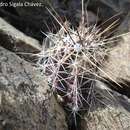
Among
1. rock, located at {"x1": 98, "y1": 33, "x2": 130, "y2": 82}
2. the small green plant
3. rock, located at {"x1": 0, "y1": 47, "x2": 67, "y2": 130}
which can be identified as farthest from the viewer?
rock, located at {"x1": 98, "y1": 33, "x2": 130, "y2": 82}

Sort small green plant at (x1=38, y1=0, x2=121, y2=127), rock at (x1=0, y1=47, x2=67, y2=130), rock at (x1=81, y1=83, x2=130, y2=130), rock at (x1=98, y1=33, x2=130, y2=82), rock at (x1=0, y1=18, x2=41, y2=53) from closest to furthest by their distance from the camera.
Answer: rock at (x1=0, y1=47, x2=67, y2=130)
small green plant at (x1=38, y1=0, x2=121, y2=127)
rock at (x1=81, y1=83, x2=130, y2=130)
rock at (x1=0, y1=18, x2=41, y2=53)
rock at (x1=98, y1=33, x2=130, y2=82)

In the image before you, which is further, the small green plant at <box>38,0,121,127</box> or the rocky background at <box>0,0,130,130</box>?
the small green plant at <box>38,0,121,127</box>

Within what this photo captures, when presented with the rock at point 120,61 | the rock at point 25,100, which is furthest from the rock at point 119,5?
the rock at point 25,100

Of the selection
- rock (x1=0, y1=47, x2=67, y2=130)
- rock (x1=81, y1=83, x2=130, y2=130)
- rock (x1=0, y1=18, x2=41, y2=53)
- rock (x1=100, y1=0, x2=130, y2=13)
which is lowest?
rock (x1=81, y1=83, x2=130, y2=130)

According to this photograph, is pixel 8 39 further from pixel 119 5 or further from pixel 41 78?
pixel 119 5

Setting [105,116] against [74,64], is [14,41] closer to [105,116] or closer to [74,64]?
Answer: [74,64]

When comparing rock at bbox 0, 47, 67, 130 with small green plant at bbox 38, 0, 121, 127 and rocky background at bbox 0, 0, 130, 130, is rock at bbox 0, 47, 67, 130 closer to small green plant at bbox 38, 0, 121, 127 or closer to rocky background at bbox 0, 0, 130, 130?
rocky background at bbox 0, 0, 130, 130

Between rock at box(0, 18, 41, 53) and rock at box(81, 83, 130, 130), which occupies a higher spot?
rock at box(0, 18, 41, 53)

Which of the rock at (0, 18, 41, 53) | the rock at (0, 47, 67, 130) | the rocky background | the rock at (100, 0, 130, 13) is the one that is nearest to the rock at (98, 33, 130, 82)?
the rocky background
